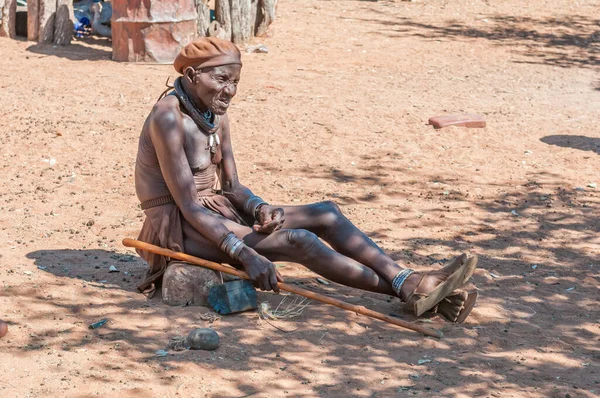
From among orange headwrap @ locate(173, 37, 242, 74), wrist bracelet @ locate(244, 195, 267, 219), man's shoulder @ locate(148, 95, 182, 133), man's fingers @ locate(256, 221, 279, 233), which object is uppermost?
orange headwrap @ locate(173, 37, 242, 74)

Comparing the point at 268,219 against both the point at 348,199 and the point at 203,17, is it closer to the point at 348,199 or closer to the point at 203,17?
the point at 348,199

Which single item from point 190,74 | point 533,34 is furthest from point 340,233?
point 533,34

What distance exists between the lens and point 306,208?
5102mm

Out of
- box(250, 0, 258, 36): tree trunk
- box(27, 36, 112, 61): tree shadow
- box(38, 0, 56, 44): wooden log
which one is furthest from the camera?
box(250, 0, 258, 36): tree trunk

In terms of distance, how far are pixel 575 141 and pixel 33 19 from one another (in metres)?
6.36

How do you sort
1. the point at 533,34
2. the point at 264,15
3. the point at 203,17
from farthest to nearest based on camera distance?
the point at 533,34
the point at 264,15
the point at 203,17

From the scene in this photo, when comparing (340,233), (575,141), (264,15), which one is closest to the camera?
(340,233)

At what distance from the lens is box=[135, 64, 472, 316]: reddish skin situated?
190 inches

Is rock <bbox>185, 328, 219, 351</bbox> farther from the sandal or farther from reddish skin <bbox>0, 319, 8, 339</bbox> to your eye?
the sandal

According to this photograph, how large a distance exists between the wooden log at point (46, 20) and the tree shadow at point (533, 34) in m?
4.37

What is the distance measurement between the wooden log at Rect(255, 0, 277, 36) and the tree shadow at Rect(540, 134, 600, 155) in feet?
14.7

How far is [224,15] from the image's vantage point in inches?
433

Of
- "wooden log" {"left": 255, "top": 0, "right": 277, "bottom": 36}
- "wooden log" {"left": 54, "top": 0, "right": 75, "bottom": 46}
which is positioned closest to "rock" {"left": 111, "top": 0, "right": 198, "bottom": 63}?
"wooden log" {"left": 54, "top": 0, "right": 75, "bottom": 46}

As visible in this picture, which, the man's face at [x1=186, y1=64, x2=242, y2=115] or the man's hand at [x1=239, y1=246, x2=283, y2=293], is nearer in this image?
the man's hand at [x1=239, y1=246, x2=283, y2=293]
